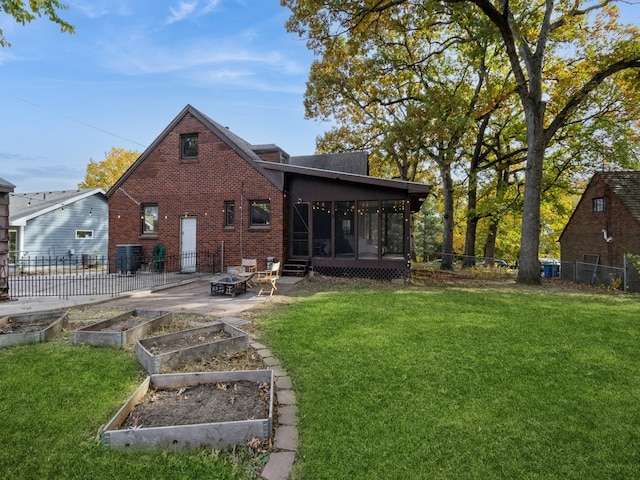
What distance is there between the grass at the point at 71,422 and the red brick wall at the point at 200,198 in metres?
9.46

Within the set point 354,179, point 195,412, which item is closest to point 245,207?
point 354,179

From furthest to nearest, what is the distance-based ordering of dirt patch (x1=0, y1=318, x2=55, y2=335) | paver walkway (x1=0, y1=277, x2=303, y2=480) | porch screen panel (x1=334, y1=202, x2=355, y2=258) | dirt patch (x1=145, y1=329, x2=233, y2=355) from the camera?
porch screen panel (x1=334, y1=202, x2=355, y2=258) → dirt patch (x1=0, y1=318, x2=55, y2=335) → dirt patch (x1=145, y1=329, x2=233, y2=355) → paver walkway (x1=0, y1=277, x2=303, y2=480)

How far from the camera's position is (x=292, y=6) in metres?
11.2

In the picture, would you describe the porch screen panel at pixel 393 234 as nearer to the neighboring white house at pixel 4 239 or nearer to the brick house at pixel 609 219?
the brick house at pixel 609 219

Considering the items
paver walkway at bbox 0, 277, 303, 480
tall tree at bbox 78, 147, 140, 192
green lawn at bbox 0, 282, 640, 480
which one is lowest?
paver walkway at bbox 0, 277, 303, 480

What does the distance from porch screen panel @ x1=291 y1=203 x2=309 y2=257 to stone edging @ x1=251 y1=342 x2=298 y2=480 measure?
965cm

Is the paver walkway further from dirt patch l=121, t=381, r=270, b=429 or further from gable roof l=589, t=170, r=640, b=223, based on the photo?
gable roof l=589, t=170, r=640, b=223

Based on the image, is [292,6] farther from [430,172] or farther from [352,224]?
[430,172]

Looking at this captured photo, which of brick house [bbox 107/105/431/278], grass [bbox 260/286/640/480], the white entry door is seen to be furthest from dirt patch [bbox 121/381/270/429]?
the white entry door

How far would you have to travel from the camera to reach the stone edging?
90.9 inches

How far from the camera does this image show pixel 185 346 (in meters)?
4.65

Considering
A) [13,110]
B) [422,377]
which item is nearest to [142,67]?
[13,110]

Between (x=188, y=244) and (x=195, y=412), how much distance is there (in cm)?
1269

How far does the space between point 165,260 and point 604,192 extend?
906 inches
